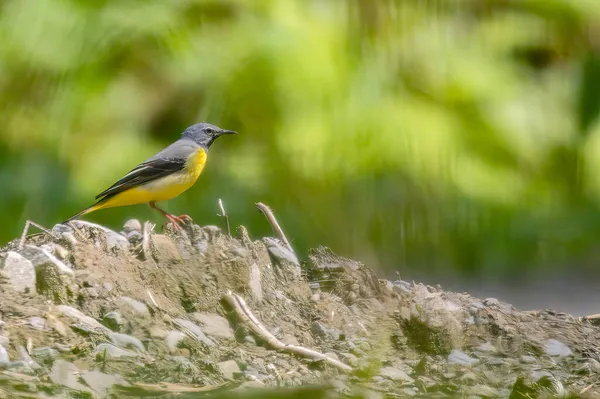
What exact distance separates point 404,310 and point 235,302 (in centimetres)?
15

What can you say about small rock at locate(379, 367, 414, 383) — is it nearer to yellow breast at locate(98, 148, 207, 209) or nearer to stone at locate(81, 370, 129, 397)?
stone at locate(81, 370, 129, 397)

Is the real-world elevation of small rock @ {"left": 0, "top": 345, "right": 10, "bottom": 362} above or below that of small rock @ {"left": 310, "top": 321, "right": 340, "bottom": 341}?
above

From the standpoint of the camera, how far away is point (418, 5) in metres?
0.52

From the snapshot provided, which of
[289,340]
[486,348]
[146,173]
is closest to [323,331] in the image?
[289,340]

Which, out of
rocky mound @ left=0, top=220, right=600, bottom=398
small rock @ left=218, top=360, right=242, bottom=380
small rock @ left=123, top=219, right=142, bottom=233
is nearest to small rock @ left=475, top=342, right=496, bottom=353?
rocky mound @ left=0, top=220, right=600, bottom=398

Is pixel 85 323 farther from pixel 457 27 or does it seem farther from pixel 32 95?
pixel 32 95

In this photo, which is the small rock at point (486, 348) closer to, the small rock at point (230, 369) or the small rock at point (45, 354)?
the small rock at point (230, 369)

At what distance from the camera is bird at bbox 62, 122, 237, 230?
1133 millimetres

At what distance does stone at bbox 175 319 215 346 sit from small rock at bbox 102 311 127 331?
0.04 meters

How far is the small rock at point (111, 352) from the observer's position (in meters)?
0.60

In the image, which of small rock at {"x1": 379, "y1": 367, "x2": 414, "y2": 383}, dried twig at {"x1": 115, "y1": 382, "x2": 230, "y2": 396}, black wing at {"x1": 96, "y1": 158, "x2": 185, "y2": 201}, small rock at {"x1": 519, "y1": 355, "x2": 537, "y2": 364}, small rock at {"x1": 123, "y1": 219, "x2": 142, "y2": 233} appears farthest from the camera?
black wing at {"x1": 96, "y1": 158, "x2": 185, "y2": 201}

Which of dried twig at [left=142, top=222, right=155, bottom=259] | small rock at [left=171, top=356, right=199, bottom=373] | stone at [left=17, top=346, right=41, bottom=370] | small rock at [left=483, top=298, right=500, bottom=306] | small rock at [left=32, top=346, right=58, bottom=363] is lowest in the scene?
small rock at [left=483, top=298, right=500, bottom=306]

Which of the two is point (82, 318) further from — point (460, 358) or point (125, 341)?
point (460, 358)

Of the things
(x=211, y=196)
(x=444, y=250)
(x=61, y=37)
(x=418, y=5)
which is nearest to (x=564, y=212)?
(x=444, y=250)
